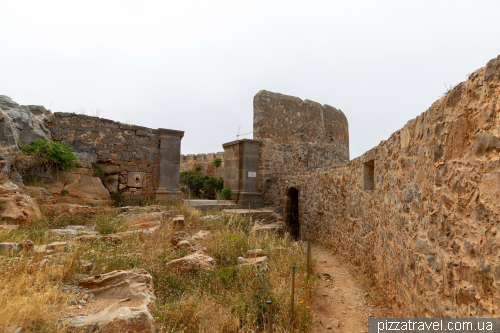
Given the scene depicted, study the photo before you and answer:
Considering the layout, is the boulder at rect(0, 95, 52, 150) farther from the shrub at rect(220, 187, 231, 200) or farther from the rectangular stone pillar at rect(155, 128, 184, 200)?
the shrub at rect(220, 187, 231, 200)

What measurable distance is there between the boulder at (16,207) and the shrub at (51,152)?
6.17 feet

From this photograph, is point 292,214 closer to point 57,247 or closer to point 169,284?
point 169,284

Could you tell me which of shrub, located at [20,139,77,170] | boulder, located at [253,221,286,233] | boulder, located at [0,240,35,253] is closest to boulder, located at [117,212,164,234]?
boulder, located at [0,240,35,253]

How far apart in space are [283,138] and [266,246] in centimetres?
797

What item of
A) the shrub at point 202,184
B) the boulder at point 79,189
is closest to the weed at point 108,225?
the boulder at point 79,189

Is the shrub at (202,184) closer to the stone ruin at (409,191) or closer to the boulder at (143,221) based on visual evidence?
the stone ruin at (409,191)

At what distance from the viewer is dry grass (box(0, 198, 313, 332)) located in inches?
93.6

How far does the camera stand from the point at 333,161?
585 inches

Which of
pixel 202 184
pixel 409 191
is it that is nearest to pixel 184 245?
pixel 409 191

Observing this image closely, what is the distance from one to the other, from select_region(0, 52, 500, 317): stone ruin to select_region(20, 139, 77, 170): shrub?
16.4 inches

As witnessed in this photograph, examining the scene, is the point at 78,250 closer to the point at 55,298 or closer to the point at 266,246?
the point at 55,298

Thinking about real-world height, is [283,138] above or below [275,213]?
above

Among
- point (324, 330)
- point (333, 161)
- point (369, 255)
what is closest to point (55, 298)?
point (324, 330)

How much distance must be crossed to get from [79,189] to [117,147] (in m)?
1.82
